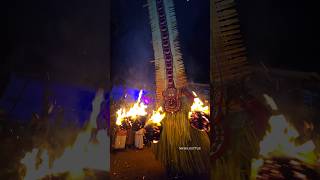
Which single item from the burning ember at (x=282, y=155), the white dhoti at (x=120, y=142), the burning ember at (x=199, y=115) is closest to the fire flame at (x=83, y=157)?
the white dhoti at (x=120, y=142)

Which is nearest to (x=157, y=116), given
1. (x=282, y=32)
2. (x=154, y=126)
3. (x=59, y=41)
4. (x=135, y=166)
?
(x=154, y=126)

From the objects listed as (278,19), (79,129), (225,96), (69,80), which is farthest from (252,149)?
(69,80)

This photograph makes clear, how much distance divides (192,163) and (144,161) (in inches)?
14.5

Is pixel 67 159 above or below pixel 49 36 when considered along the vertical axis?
below

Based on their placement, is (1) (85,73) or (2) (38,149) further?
(1) (85,73)

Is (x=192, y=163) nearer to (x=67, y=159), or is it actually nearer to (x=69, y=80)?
(x=67, y=159)

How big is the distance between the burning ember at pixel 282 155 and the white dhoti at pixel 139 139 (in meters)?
0.86

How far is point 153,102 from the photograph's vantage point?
7.76 feet

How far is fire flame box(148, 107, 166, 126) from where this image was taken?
7.78 feet

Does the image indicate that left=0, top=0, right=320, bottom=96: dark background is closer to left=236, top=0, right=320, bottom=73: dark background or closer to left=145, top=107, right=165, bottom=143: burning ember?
left=236, top=0, right=320, bottom=73: dark background

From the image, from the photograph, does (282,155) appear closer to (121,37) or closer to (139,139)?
(139,139)

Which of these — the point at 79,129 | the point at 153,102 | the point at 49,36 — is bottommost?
the point at 79,129

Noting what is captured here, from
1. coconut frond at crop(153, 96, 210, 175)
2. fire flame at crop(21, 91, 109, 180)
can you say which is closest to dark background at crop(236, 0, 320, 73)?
coconut frond at crop(153, 96, 210, 175)

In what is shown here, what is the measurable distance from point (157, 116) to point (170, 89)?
0.23 m
